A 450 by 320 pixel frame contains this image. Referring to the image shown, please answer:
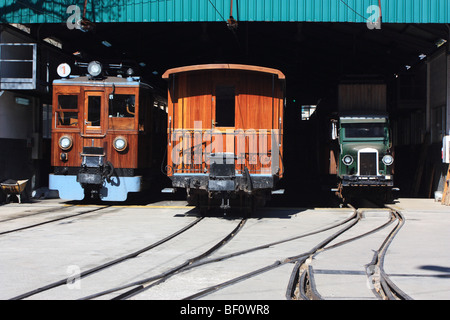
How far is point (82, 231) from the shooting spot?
10680 mm

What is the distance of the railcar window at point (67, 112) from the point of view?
49.9 ft

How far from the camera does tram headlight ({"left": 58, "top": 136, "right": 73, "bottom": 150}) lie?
48.9ft

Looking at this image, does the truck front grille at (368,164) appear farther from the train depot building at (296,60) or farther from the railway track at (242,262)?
the railway track at (242,262)

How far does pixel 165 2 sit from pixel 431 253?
11.3m

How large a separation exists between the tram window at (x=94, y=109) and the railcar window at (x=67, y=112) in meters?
0.44

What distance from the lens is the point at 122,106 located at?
15102 millimetres

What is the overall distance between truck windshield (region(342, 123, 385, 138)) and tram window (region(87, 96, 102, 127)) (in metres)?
7.71

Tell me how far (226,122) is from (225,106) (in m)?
0.41

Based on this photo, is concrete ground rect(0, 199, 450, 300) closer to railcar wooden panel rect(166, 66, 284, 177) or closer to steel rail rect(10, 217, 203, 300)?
steel rail rect(10, 217, 203, 300)

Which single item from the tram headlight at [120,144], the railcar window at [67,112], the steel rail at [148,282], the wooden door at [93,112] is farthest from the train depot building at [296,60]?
the steel rail at [148,282]

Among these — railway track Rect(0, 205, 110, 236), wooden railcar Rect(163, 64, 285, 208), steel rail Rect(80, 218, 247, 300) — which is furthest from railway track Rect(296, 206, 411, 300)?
railway track Rect(0, 205, 110, 236)

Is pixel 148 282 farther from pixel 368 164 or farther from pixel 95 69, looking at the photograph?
pixel 368 164

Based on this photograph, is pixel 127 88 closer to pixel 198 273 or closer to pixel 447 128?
pixel 198 273

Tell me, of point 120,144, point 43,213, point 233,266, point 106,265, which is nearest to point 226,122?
point 120,144
